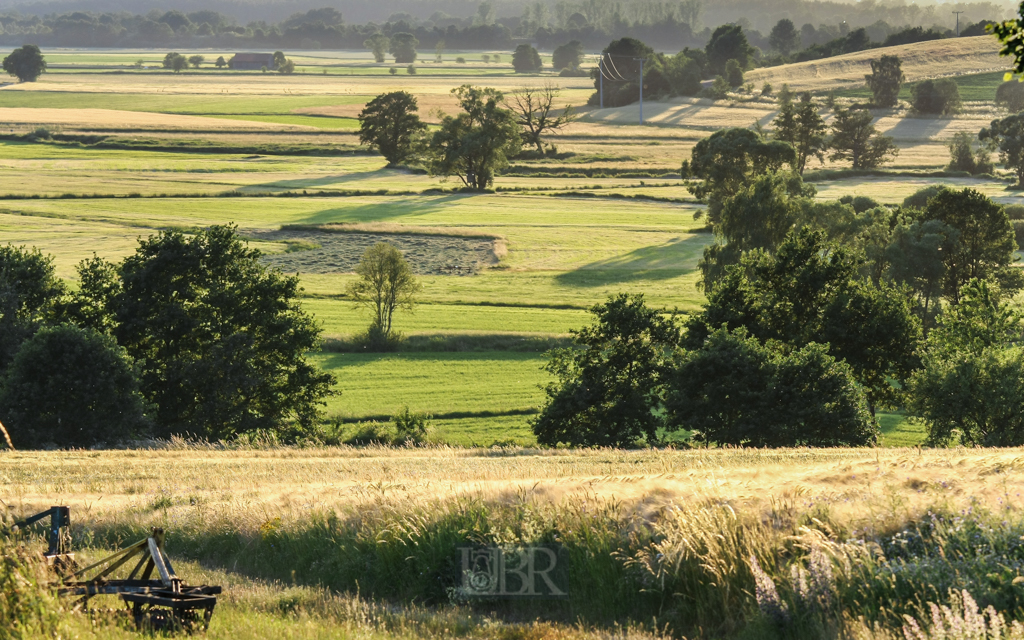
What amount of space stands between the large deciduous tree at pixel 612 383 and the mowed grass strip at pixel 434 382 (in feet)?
17.5

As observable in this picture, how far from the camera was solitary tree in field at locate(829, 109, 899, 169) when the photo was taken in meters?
151

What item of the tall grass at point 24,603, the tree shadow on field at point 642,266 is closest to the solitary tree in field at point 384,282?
the tree shadow on field at point 642,266

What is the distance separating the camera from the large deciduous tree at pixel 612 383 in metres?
42.0

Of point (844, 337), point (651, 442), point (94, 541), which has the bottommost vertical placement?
point (651, 442)

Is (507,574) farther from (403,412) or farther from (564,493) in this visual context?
(403,412)

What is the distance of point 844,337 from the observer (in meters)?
45.0

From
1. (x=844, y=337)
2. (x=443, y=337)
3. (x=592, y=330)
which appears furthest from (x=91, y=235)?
(x=844, y=337)

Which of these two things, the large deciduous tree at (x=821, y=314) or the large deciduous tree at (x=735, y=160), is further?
the large deciduous tree at (x=735, y=160)

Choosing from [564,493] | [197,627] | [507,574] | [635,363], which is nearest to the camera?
[197,627]

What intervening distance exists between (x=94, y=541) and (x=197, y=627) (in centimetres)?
578

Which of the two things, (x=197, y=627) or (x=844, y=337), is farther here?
(x=844, y=337)

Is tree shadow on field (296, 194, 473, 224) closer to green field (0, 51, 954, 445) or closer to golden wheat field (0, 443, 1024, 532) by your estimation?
green field (0, 51, 954, 445)

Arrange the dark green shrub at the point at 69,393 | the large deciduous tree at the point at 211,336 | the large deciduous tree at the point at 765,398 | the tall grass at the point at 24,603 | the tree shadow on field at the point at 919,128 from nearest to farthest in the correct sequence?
the tall grass at the point at 24,603 → the dark green shrub at the point at 69,393 → the large deciduous tree at the point at 765,398 → the large deciduous tree at the point at 211,336 → the tree shadow on field at the point at 919,128

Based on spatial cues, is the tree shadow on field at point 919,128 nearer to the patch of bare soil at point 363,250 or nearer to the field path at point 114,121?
the field path at point 114,121
